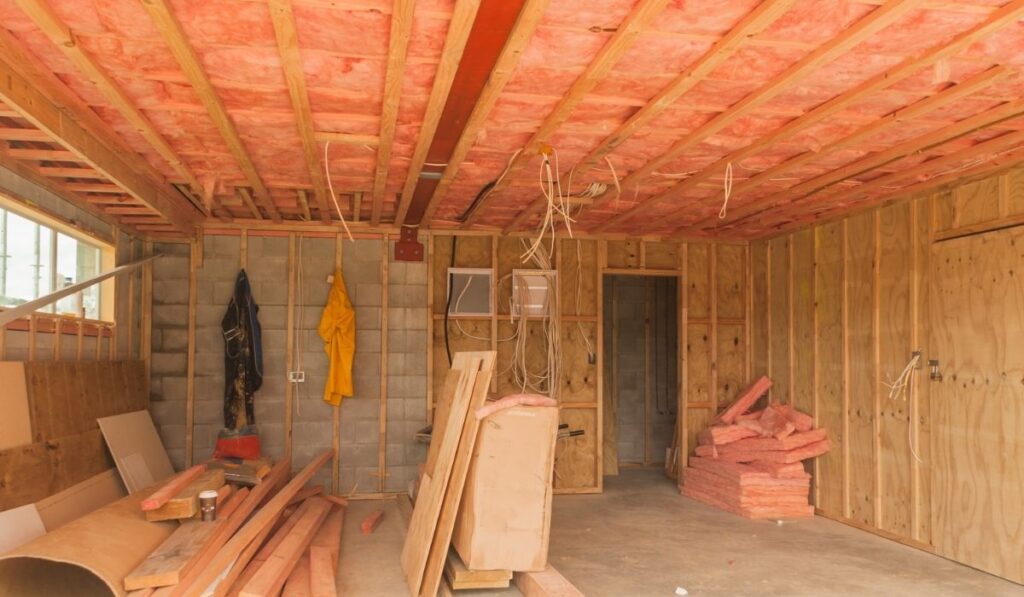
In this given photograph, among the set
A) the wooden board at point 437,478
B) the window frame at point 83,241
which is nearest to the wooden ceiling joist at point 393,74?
the wooden board at point 437,478

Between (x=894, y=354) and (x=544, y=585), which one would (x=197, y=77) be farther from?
(x=894, y=354)

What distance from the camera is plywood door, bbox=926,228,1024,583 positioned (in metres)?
4.93

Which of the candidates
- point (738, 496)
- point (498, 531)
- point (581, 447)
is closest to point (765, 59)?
point (498, 531)

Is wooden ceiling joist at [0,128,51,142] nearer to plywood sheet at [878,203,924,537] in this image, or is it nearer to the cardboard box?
the cardboard box

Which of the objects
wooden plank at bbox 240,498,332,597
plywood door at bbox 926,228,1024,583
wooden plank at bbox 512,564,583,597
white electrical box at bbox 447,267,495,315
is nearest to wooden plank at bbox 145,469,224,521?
wooden plank at bbox 240,498,332,597

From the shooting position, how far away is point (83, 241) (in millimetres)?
5719

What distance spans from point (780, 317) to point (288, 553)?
5.25 m

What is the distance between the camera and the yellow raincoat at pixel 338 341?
722cm

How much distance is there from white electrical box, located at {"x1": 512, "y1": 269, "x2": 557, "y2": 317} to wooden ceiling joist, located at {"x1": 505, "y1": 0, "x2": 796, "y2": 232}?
2.61m

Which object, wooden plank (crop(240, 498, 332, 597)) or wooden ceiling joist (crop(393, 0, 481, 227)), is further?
wooden plank (crop(240, 498, 332, 597))

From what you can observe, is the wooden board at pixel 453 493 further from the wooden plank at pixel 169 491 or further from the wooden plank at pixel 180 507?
the wooden plank at pixel 169 491

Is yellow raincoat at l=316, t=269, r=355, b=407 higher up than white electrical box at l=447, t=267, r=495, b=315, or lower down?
lower down

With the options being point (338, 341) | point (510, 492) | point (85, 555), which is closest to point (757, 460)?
point (510, 492)

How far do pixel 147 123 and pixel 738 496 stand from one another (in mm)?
5564
